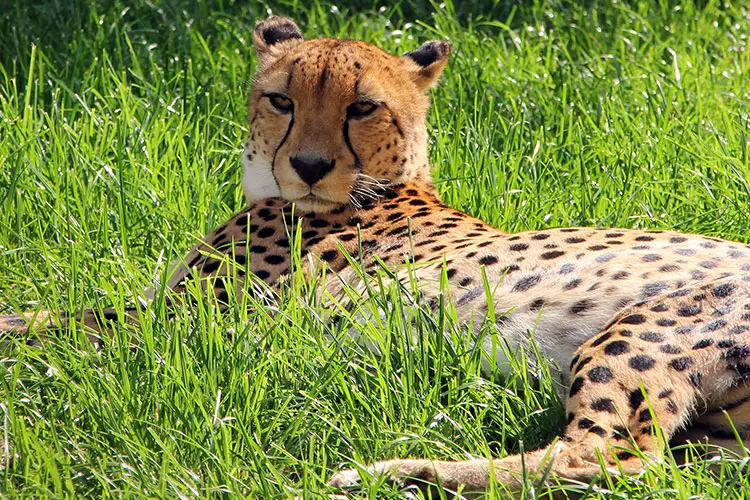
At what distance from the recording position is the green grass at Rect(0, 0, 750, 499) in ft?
Result: 9.43

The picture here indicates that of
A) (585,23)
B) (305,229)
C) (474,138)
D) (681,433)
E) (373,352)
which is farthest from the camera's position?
(585,23)

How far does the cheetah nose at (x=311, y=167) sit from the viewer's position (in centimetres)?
399

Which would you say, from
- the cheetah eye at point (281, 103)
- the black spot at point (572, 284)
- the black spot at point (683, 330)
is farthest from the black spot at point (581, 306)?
the cheetah eye at point (281, 103)

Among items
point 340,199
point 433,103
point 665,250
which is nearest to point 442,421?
point 665,250

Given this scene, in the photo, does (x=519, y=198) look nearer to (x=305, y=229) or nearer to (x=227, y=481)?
(x=305, y=229)

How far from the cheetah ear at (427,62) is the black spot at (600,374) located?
181 cm

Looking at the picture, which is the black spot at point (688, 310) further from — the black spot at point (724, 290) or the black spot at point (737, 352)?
the black spot at point (737, 352)

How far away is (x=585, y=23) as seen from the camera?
660 cm

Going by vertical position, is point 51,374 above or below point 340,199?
below

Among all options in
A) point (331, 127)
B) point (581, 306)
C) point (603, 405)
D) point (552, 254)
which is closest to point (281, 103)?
point (331, 127)

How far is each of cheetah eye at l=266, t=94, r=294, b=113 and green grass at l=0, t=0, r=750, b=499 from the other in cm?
58

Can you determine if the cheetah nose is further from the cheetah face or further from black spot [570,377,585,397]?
black spot [570,377,585,397]

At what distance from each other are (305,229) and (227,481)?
148 centimetres

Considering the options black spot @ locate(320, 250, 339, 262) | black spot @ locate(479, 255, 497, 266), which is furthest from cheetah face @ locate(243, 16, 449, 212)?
black spot @ locate(479, 255, 497, 266)
